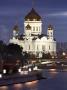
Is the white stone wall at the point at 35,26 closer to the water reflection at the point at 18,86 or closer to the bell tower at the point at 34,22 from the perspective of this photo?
the bell tower at the point at 34,22

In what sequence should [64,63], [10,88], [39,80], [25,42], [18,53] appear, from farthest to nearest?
1. [25,42]
2. [64,63]
3. [18,53]
4. [39,80]
5. [10,88]

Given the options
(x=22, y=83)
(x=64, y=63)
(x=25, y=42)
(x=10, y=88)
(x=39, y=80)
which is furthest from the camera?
(x=25, y=42)

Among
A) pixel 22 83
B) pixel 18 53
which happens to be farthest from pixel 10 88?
pixel 18 53

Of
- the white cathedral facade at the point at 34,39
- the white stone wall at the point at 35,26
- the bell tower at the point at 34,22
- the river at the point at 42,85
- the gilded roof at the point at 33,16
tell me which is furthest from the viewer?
the gilded roof at the point at 33,16

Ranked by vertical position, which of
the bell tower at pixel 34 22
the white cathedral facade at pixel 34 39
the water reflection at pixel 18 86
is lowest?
the water reflection at pixel 18 86

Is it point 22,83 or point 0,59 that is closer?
point 22,83

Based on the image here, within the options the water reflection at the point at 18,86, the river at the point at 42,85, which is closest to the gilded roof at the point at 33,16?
the river at the point at 42,85

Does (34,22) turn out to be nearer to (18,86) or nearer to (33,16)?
(33,16)

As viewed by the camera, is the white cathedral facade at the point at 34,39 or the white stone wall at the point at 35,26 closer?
the white cathedral facade at the point at 34,39

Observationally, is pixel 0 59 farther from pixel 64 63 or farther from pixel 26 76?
pixel 64 63

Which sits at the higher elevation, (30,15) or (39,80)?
(30,15)

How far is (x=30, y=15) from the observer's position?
422ft

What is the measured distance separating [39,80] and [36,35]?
5734 cm

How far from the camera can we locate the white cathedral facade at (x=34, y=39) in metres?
122
